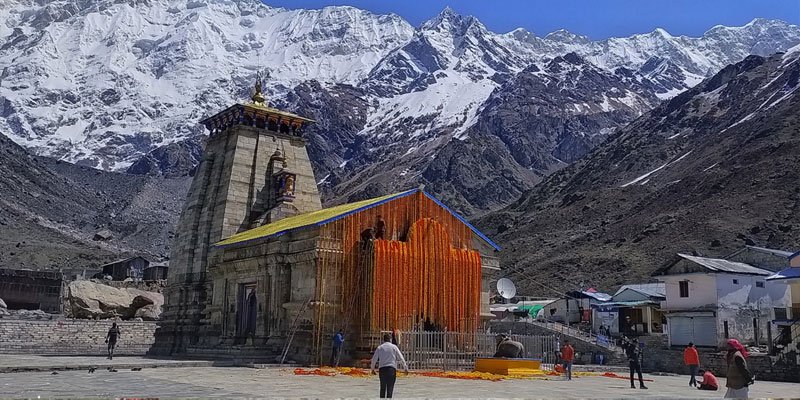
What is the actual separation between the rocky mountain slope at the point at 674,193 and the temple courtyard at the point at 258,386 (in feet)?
198

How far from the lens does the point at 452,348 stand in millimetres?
27250

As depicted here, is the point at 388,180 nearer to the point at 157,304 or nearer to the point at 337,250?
the point at 157,304

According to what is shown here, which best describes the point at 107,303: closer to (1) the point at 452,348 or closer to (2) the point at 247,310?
(2) the point at 247,310

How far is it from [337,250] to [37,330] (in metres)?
19.4

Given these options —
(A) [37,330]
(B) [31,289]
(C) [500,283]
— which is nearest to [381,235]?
(A) [37,330]

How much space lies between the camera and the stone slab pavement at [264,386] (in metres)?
15.7

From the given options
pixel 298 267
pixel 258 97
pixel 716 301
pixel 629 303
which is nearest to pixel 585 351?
pixel 716 301

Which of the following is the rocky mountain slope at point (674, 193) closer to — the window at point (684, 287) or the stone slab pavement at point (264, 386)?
the window at point (684, 287)

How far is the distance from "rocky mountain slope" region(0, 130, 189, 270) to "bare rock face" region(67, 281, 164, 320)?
31.9 m

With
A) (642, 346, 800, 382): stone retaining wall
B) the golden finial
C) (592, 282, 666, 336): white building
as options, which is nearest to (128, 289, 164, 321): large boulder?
the golden finial

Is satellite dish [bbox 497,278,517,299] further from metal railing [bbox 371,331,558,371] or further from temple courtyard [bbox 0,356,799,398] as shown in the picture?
temple courtyard [bbox 0,356,799,398]

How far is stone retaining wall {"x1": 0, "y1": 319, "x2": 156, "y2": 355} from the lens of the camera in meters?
36.4

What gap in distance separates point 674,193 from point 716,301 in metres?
59.7

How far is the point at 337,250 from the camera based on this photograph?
27234 mm
